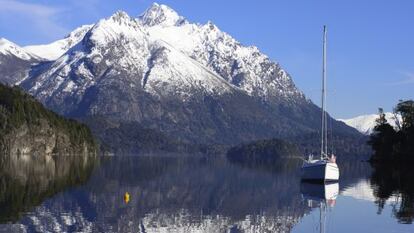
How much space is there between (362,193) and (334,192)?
11.1ft

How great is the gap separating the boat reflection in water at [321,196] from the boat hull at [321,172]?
1097 mm

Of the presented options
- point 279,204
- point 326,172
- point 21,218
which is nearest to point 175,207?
point 279,204

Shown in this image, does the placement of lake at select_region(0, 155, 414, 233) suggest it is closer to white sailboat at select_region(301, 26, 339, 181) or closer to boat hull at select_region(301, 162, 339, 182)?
boat hull at select_region(301, 162, 339, 182)

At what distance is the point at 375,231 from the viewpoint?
52.8 m

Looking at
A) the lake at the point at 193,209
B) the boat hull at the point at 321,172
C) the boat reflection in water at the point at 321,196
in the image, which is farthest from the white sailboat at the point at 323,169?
the lake at the point at 193,209

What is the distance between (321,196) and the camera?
83.0m

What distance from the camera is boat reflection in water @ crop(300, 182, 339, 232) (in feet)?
213

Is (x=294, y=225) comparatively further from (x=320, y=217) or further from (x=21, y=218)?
(x=21, y=218)

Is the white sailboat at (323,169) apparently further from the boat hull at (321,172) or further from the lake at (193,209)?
the lake at (193,209)

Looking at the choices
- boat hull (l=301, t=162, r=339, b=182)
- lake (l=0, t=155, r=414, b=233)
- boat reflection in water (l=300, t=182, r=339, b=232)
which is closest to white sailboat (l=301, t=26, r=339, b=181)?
boat hull (l=301, t=162, r=339, b=182)

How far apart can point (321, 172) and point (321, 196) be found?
2355 centimetres

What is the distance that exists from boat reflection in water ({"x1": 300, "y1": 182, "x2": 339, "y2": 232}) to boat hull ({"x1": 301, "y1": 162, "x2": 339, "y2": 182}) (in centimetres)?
110

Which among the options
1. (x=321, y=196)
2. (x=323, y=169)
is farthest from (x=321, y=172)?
(x=321, y=196)

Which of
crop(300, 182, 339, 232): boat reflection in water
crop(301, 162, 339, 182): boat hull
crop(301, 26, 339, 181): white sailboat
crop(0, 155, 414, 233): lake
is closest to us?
crop(0, 155, 414, 233): lake
